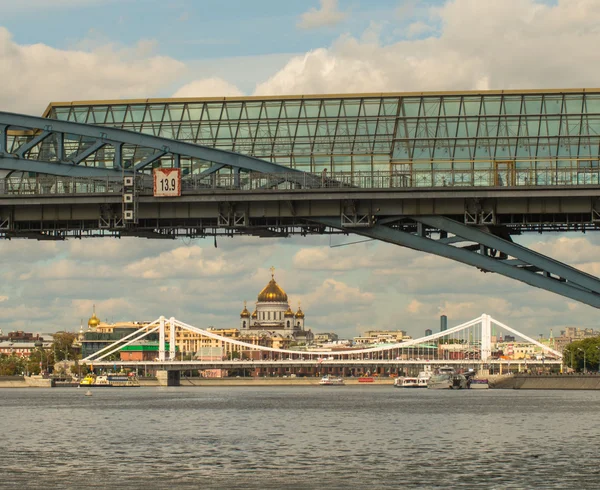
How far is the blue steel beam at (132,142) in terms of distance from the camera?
184ft

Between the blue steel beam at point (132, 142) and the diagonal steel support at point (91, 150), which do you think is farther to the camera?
the diagonal steel support at point (91, 150)

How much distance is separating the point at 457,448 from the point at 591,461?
7452 mm

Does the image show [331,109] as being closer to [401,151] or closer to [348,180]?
[401,151]

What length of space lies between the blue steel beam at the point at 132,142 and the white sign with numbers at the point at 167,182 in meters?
1.30

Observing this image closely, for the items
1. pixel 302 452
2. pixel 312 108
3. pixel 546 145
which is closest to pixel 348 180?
pixel 312 108

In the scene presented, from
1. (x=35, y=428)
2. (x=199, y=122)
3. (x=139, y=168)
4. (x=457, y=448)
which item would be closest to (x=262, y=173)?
(x=139, y=168)

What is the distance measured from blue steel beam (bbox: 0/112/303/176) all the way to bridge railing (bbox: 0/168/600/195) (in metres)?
0.71

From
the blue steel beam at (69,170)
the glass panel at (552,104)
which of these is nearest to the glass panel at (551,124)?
the glass panel at (552,104)

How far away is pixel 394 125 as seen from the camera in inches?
2421

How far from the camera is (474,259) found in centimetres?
5303

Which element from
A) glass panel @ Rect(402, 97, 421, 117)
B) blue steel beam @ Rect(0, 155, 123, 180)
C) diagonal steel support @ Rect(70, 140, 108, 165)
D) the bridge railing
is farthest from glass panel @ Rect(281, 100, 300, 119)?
diagonal steel support @ Rect(70, 140, 108, 165)

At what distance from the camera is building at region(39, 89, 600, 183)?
60.4 m

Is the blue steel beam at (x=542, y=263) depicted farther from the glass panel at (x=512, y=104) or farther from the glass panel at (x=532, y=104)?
the glass panel at (x=532, y=104)

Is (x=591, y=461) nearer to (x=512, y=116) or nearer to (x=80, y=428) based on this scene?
(x=512, y=116)
